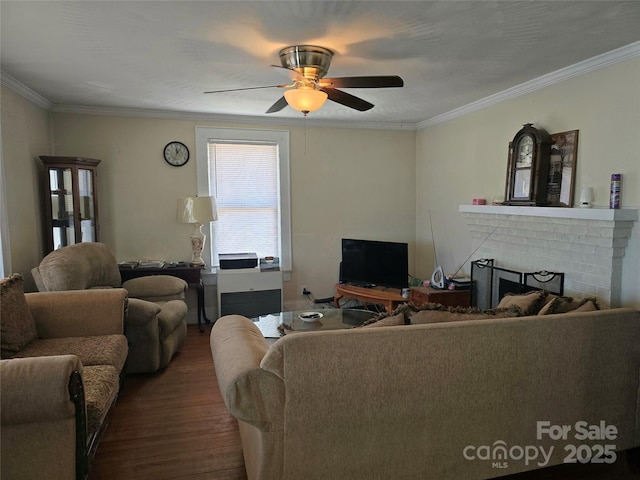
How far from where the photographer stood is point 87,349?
98.7 inches

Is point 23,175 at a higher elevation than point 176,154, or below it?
below

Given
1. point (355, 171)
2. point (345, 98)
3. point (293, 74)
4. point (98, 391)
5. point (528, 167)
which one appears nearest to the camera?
point (98, 391)

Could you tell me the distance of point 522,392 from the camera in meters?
1.88

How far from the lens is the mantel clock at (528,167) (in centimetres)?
330

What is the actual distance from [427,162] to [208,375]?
3516 millimetres

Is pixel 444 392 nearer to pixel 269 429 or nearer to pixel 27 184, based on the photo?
pixel 269 429

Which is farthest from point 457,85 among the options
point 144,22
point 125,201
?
point 125,201

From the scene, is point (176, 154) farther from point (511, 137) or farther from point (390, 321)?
point (390, 321)

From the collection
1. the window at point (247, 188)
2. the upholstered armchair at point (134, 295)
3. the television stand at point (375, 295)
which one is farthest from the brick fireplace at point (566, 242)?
the upholstered armchair at point (134, 295)

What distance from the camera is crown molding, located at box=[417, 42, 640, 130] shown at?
2717 mm

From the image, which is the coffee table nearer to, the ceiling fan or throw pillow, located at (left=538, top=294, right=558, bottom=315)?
throw pillow, located at (left=538, top=294, right=558, bottom=315)

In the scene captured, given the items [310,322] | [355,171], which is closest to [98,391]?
[310,322]

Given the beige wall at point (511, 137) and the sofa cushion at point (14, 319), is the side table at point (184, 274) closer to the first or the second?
the sofa cushion at point (14, 319)

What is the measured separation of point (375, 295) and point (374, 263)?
0.39 m
